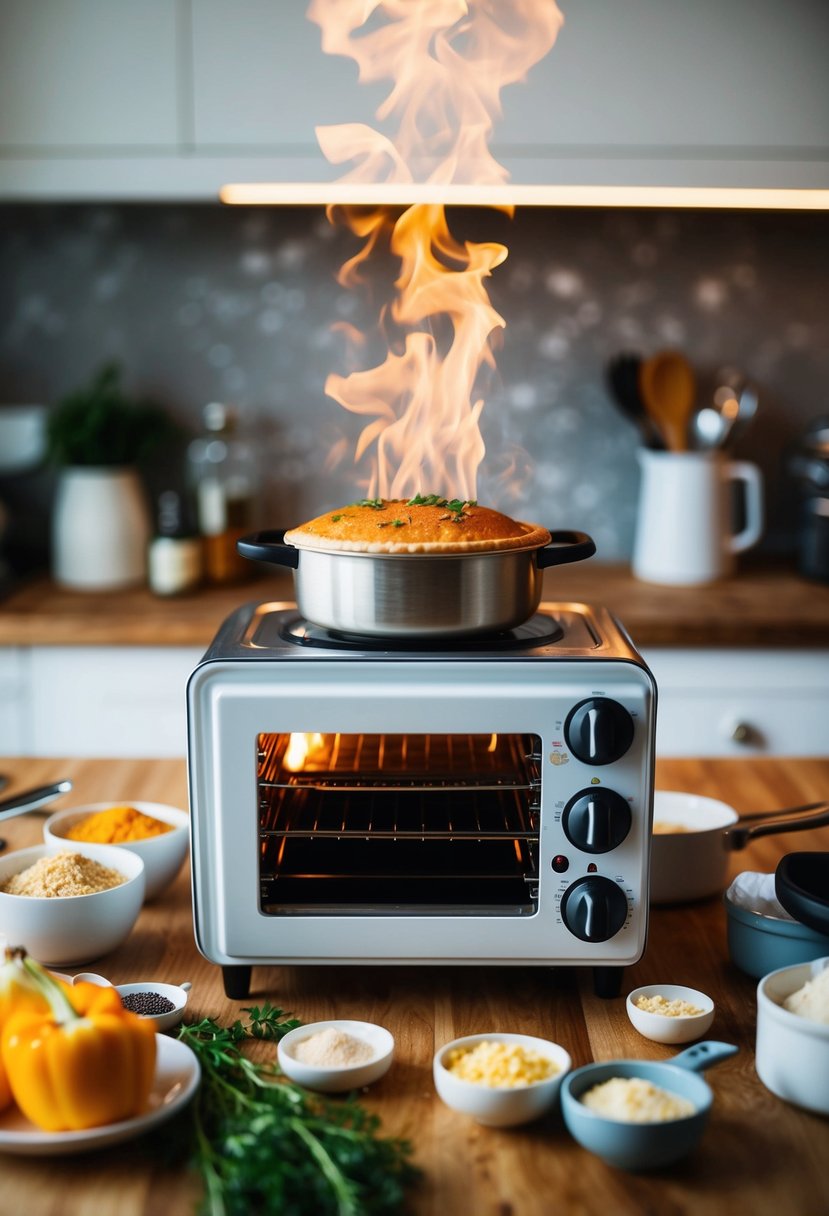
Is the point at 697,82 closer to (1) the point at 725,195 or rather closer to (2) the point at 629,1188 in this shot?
(1) the point at 725,195

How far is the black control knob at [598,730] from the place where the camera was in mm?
934

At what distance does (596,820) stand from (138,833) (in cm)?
50

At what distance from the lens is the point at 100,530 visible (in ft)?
8.33

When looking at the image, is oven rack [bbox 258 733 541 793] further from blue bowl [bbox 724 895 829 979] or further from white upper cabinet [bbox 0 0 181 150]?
white upper cabinet [bbox 0 0 181 150]

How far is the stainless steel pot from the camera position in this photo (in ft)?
3.16

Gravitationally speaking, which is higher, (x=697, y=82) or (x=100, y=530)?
(x=697, y=82)

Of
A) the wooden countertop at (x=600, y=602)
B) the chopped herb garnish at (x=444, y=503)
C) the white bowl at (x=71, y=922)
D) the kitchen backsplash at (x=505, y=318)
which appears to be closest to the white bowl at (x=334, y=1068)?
the white bowl at (x=71, y=922)

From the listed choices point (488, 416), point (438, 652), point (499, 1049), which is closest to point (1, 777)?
point (438, 652)

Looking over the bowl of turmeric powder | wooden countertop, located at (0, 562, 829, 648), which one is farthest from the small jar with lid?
the bowl of turmeric powder

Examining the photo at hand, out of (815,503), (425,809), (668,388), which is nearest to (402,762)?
(425,809)

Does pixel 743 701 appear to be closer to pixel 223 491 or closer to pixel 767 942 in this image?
pixel 223 491

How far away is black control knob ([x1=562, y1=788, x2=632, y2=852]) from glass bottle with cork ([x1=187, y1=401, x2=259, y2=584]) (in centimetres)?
173

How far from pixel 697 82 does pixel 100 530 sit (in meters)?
1.54

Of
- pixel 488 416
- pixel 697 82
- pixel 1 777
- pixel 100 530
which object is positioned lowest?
pixel 1 777
